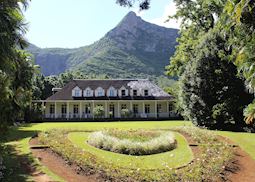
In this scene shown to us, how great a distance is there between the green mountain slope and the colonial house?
59023 mm

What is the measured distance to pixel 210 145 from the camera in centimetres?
2161

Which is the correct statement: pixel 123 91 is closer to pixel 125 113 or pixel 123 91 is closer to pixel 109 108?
pixel 109 108

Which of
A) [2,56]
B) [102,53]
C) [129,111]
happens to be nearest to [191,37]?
[129,111]

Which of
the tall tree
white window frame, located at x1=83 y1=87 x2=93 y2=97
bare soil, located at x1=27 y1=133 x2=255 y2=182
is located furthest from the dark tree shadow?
white window frame, located at x1=83 y1=87 x2=93 y2=97

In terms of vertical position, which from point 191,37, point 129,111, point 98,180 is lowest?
point 98,180

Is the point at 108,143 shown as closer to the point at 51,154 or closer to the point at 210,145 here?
the point at 51,154

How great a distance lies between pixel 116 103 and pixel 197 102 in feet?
83.9

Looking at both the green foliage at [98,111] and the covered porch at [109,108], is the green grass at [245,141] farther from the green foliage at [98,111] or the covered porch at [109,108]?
the covered porch at [109,108]

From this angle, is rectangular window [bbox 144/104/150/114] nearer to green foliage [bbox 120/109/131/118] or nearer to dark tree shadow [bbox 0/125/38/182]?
green foliage [bbox 120/109/131/118]

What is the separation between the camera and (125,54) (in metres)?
135

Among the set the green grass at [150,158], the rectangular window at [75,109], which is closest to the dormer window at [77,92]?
the rectangular window at [75,109]

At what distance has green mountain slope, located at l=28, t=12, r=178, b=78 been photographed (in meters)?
124

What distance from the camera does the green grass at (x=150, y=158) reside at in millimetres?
17594

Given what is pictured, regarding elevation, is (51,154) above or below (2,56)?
below
